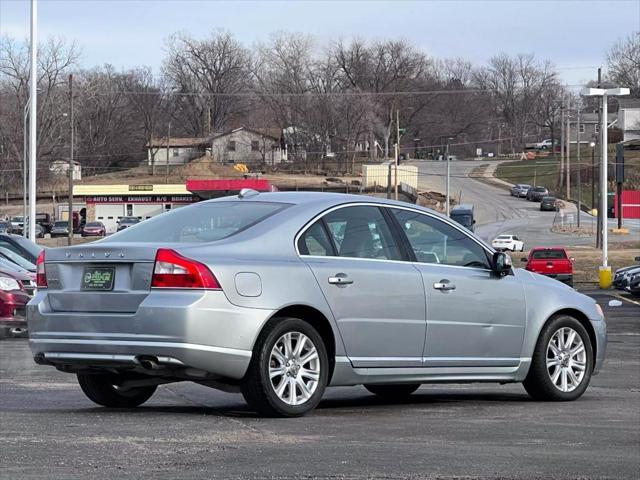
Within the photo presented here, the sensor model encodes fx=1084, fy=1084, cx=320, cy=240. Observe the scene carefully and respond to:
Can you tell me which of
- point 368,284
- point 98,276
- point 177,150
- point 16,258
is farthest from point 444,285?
point 177,150

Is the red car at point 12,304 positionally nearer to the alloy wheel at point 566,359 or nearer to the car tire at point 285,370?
the alloy wheel at point 566,359

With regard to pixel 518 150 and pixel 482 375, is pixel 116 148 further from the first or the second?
pixel 482 375

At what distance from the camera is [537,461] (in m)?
6.12

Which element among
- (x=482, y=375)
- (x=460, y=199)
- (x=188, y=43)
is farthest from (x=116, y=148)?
(x=482, y=375)

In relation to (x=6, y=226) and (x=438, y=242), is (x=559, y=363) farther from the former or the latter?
(x=6, y=226)

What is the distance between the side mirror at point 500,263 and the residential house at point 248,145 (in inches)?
4097

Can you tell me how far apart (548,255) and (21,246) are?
1051 inches

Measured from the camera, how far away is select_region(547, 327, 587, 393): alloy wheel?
29.5 ft

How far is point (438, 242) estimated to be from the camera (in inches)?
335

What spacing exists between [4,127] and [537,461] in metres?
90.0

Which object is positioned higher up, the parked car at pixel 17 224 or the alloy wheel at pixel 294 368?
the alloy wheel at pixel 294 368

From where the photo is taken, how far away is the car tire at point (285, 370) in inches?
283

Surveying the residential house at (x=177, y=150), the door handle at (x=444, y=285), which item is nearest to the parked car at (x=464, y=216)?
the residential house at (x=177, y=150)

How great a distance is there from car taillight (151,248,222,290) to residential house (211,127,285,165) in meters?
106
